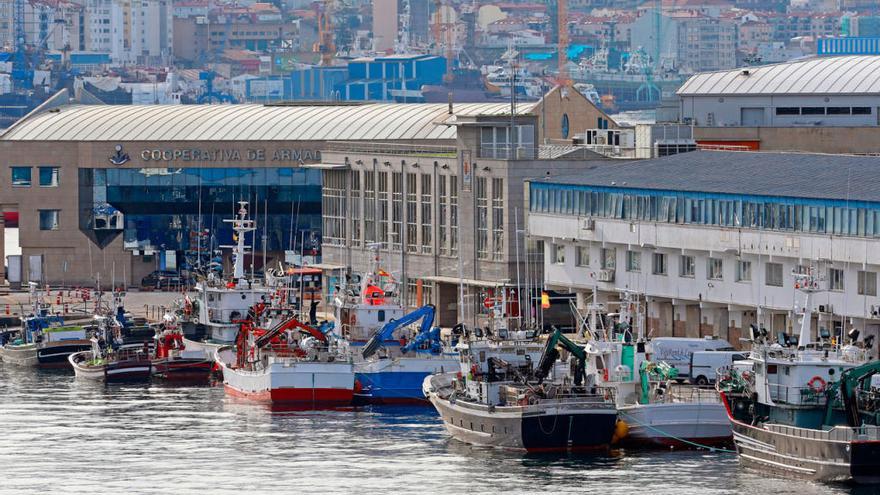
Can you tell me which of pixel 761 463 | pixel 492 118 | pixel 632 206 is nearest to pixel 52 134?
pixel 492 118

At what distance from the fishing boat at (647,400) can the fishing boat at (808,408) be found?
10.7 feet

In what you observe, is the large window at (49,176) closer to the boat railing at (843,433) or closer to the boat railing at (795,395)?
the boat railing at (795,395)

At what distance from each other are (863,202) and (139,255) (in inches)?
2876

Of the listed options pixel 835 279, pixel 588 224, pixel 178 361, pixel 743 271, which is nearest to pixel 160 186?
pixel 178 361

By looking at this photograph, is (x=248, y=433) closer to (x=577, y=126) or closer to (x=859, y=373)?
(x=859, y=373)

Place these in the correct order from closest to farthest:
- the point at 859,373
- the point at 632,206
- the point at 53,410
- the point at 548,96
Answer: the point at 859,373 → the point at 53,410 → the point at 632,206 → the point at 548,96

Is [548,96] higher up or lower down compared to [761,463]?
higher up

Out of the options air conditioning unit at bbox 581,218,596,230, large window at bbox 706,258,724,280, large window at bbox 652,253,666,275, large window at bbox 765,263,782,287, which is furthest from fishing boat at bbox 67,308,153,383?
large window at bbox 765,263,782,287

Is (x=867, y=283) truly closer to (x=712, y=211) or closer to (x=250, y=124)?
(x=712, y=211)

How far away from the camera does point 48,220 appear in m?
165

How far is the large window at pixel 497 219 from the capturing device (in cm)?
13025

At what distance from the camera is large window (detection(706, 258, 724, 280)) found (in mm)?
109812

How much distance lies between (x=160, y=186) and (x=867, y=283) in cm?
7183

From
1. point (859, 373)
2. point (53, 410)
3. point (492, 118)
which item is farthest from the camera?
point (492, 118)
